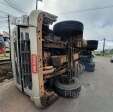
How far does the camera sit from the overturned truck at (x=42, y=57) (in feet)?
7.90

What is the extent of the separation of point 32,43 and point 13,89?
1.72m

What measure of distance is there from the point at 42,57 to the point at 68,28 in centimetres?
154

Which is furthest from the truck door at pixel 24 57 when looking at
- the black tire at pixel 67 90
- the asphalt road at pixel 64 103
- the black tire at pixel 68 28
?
the black tire at pixel 68 28

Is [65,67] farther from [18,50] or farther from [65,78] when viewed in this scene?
[18,50]

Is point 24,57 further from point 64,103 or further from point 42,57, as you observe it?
point 64,103

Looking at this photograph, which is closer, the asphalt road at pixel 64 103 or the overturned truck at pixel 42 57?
the overturned truck at pixel 42 57

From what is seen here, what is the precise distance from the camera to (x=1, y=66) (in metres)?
6.23

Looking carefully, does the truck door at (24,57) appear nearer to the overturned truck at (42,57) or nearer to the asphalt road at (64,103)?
the overturned truck at (42,57)

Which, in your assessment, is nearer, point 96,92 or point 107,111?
point 107,111

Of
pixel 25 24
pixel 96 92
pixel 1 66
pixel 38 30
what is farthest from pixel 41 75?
pixel 1 66

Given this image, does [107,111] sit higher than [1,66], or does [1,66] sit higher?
[1,66]

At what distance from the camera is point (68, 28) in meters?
3.77

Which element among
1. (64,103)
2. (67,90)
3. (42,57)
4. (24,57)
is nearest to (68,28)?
(42,57)

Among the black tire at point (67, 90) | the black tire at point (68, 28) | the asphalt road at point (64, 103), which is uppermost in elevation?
the black tire at point (68, 28)
